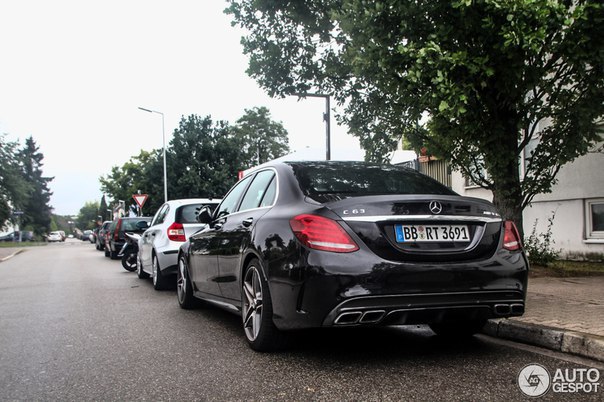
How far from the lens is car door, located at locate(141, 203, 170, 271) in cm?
1035

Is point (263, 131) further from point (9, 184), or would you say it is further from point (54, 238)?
point (54, 238)

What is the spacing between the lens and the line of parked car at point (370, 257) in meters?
3.91

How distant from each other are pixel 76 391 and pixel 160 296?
5.38m

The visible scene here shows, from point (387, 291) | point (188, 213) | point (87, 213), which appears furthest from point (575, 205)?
point (87, 213)

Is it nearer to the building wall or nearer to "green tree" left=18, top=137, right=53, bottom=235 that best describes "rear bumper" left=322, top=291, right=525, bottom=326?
the building wall

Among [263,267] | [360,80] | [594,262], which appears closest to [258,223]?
[263,267]

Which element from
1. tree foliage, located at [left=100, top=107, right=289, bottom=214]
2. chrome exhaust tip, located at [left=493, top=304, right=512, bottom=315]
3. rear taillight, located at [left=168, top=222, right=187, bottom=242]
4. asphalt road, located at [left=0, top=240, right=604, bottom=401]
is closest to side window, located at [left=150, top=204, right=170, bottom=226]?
rear taillight, located at [left=168, top=222, right=187, bottom=242]

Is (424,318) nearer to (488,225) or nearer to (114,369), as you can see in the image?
(488,225)

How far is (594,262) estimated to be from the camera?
39.2 ft

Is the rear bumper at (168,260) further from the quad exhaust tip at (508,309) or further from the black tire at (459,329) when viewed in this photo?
the quad exhaust tip at (508,309)

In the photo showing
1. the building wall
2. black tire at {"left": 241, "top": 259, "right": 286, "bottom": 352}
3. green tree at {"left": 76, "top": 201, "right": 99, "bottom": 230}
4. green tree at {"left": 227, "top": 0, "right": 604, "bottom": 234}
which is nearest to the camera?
black tire at {"left": 241, "top": 259, "right": 286, "bottom": 352}

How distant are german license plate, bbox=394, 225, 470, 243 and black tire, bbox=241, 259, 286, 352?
1.15 m

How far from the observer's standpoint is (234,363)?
441 cm

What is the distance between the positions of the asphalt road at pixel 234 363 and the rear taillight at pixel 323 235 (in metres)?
0.87
